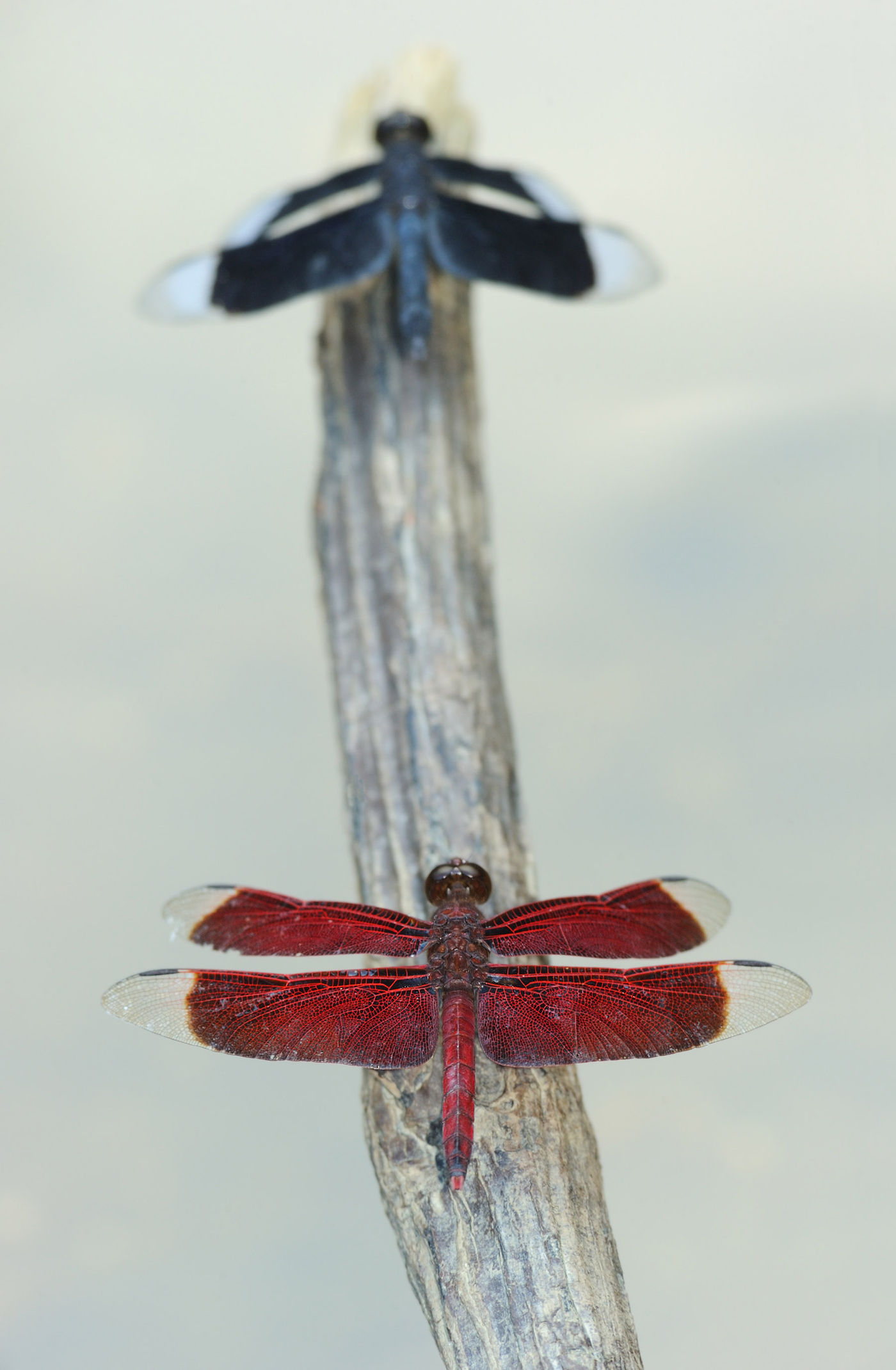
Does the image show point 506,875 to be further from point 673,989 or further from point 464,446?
point 464,446

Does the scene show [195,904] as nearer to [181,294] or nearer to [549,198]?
[181,294]

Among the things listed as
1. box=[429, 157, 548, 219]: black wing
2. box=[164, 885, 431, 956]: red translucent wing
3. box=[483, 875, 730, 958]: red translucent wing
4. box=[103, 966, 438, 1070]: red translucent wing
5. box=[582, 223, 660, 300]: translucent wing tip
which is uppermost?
box=[429, 157, 548, 219]: black wing

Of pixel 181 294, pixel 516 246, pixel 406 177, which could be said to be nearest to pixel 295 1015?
pixel 181 294

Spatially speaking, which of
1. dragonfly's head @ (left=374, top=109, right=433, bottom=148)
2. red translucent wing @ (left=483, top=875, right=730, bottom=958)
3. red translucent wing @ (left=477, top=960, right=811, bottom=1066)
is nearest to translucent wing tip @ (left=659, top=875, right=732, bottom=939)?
red translucent wing @ (left=483, top=875, right=730, bottom=958)

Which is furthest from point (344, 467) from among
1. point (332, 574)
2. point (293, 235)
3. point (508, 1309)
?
point (508, 1309)

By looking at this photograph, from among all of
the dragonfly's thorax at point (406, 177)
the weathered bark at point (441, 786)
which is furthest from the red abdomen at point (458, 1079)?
the dragonfly's thorax at point (406, 177)

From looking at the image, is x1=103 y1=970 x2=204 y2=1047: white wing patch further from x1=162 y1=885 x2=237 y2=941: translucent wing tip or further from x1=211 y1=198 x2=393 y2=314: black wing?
x1=211 y1=198 x2=393 y2=314: black wing
